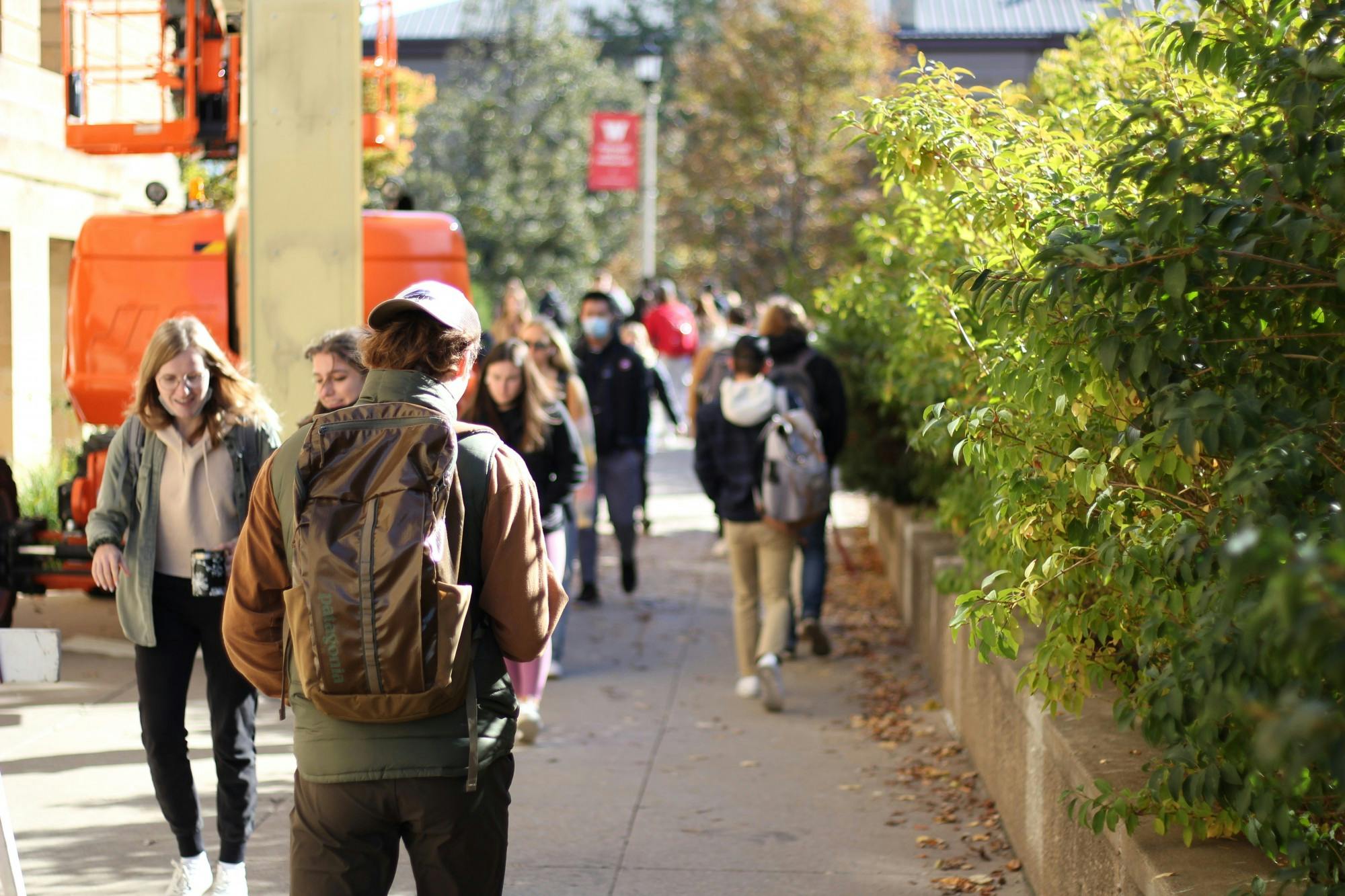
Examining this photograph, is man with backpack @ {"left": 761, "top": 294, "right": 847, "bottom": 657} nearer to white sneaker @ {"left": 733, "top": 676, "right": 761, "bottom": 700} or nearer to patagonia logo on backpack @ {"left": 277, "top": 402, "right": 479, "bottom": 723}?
white sneaker @ {"left": 733, "top": 676, "right": 761, "bottom": 700}

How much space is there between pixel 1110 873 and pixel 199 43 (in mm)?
8252

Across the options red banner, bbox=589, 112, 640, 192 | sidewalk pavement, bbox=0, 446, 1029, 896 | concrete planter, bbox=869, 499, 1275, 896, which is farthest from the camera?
red banner, bbox=589, 112, 640, 192

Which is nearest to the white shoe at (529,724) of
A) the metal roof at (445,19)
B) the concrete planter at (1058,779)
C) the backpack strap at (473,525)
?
the concrete planter at (1058,779)

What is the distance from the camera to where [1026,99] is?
4.70m

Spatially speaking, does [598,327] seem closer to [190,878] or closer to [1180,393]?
[190,878]

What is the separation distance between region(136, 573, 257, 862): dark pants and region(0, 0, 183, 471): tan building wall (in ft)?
21.9

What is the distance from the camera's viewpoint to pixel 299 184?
7203 millimetres

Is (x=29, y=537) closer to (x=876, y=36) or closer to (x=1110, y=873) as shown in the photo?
(x=1110, y=873)

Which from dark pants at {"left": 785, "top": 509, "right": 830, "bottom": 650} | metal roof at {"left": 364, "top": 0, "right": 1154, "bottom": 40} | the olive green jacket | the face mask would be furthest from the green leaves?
metal roof at {"left": 364, "top": 0, "right": 1154, "bottom": 40}

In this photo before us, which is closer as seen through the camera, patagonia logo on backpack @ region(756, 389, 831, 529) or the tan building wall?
patagonia logo on backpack @ region(756, 389, 831, 529)

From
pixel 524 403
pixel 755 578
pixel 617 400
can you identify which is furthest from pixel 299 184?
pixel 617 400

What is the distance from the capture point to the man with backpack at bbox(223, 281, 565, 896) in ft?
9.61

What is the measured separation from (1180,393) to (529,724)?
463 cm

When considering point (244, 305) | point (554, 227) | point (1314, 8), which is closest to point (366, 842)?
point (1314, 8)
